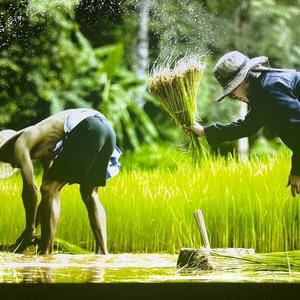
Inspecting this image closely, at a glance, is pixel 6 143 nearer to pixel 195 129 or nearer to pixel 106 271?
pixel 106 271

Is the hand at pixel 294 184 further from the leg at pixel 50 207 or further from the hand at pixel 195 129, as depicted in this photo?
the leg at pixel 50 207

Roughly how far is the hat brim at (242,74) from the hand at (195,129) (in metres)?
0.17

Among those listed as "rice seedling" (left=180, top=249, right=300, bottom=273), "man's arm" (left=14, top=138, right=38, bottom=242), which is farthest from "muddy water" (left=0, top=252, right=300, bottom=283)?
"man's arm" (left=14, top=138, right=38, bottom=242)

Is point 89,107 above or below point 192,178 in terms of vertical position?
above

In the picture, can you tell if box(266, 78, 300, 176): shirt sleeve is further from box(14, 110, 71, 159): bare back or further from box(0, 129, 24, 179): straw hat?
box(0, 129, 24, 179): straw hat

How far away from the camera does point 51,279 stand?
10.8ft

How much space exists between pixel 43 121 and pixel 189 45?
89cm

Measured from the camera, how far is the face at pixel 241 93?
139 inches

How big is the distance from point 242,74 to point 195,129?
0.38 m

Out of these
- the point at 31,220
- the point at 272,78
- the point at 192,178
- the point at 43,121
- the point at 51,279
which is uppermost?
the point at 272,78

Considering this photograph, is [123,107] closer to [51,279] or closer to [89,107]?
[89,107]

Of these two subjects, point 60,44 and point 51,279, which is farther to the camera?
point 60,44

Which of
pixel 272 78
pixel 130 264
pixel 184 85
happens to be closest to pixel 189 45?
pixel 184 85

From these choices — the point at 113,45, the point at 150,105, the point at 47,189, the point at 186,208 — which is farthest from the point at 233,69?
the point at 47,189
